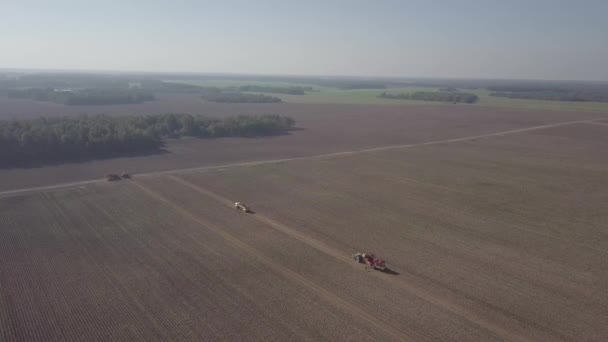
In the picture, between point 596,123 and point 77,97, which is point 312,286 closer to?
point 596,123

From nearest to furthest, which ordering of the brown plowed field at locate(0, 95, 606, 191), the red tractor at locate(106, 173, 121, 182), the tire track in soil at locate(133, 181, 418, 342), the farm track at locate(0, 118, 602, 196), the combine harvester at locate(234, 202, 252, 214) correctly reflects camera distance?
the tire track in soil at locate(133, 181, 418, 342)
the combine harvester at locate(234, 202, 252, 214)
the farm track at locate(0, 118, 602, 196)
the red tractor at locate(106, 173, 121, 182)
the brown plowed field at locate(0, 95, 606, 191)

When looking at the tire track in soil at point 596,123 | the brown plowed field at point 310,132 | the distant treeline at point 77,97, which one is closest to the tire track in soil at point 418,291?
the brown plowed field at point 310,132

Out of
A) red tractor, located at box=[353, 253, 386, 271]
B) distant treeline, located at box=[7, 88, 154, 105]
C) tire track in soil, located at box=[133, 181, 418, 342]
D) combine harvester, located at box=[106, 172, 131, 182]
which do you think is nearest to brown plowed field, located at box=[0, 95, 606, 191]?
combine harvester, located at box=[106, 172, 131, 182]

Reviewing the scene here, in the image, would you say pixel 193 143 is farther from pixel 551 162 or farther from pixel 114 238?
pixel 551 162

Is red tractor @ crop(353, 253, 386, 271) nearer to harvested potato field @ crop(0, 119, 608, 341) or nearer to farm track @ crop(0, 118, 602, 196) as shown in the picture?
harvested potato field @ crop(0, 119, 608, 341)

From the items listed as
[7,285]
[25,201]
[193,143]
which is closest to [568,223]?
[7,285]

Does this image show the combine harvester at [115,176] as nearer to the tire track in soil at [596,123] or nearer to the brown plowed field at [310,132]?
the brown plowed field at [310,132]

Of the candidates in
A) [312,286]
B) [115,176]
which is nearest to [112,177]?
[115,176]
